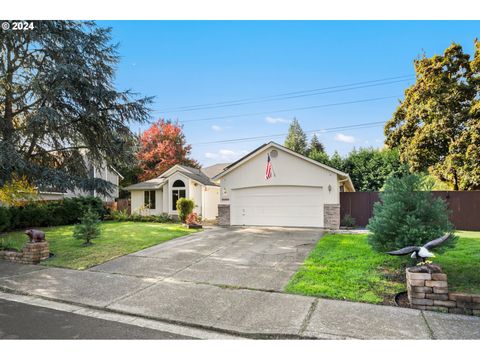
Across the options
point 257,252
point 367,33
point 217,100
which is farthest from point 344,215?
point 217,100

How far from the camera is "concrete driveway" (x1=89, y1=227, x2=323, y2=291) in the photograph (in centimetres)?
648

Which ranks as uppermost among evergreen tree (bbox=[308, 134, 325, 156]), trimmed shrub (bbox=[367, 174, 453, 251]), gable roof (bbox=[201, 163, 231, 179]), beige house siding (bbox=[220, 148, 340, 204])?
evergreen tree (bbox=[308, 134, 325, 156])

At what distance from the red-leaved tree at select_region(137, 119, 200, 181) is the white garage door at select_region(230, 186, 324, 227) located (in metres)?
17.4

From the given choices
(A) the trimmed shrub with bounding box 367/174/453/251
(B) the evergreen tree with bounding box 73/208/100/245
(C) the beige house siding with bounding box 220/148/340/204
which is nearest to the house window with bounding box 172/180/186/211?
(C) the beige house siding with bounding box 220/148/340/204

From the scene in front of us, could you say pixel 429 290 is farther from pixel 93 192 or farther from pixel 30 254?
pixel 93 192

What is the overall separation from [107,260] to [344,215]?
12.2 m

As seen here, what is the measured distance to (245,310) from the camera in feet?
15.5

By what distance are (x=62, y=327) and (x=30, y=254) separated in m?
5.19

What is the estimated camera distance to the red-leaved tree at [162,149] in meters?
30.9

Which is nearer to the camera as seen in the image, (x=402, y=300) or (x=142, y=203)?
(x=402, y=300)

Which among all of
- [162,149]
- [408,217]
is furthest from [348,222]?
[162,149]

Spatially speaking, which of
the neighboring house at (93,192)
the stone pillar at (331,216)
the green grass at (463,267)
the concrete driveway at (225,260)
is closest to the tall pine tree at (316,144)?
the neighboring house at (93,192)

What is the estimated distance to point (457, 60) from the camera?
17375 millimetres

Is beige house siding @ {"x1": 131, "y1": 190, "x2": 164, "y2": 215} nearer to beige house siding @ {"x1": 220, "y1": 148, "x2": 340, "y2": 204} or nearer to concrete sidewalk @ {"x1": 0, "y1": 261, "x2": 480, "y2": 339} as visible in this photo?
beige house siding @ {"x1": 220, "y1": 148, "x2": 340, "y2": 204}
